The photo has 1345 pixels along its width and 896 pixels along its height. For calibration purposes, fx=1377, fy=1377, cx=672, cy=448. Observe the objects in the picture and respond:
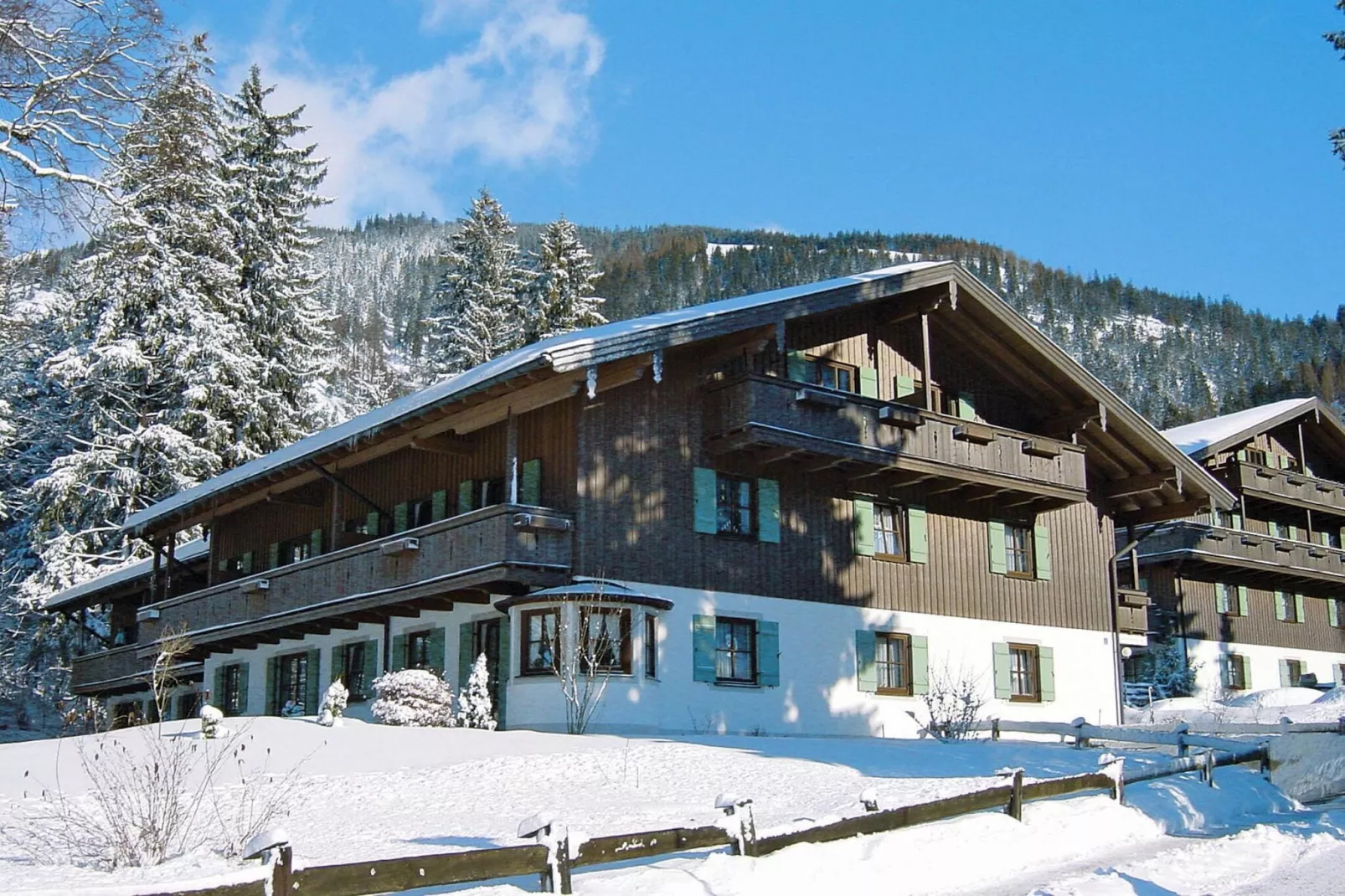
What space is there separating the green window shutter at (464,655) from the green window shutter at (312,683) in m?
5.95

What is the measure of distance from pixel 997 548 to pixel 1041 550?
1.38 metres

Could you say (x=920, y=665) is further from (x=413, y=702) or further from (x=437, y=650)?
(x=413, y=702)

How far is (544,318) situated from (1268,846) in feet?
131

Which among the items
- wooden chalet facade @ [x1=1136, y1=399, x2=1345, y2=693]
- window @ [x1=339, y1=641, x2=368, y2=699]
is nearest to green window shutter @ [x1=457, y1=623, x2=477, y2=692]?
window @ [x1=339, y1=641, x2=368, y2=699]

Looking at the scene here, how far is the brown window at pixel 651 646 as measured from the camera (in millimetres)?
22453

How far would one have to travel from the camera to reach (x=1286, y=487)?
42.5m

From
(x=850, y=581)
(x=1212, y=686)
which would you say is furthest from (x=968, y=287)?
(x=1212, y=686)

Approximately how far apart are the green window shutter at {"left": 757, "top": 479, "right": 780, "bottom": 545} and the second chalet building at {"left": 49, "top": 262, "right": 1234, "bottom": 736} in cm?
5

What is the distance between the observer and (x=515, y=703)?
73.5ft

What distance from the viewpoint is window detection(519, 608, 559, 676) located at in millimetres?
21969

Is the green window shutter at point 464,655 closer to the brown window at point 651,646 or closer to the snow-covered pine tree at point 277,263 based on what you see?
the brown window at point 651,646

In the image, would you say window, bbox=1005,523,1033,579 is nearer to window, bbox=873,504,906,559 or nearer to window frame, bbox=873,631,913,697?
window, bbox=873,504,906,559

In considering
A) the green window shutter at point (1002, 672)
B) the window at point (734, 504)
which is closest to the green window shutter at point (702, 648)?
the window at point (734, 504)

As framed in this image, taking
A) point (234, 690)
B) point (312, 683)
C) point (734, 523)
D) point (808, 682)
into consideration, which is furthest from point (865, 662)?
point (234, 690)
